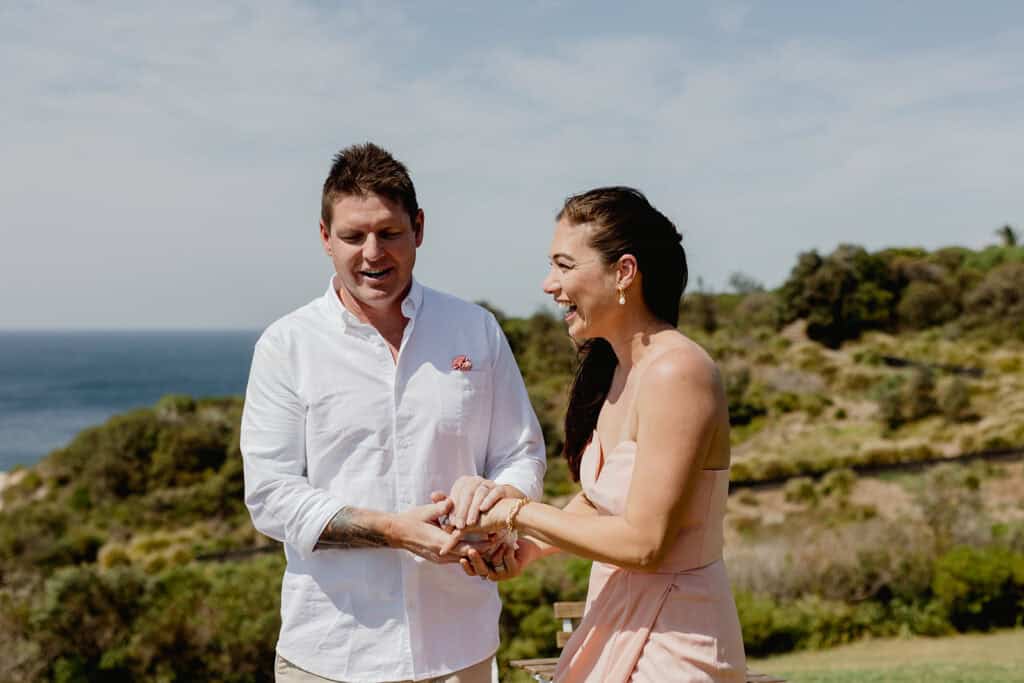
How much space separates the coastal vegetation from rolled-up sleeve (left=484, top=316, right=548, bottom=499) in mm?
1948

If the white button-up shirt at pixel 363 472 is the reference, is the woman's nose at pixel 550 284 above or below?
above

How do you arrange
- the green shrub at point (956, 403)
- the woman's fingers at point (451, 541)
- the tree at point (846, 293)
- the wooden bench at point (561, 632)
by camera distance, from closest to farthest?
the woman's fingers at point (451, 541) < the wooden bench at point (561, 632) < the green shrub at point (956, 403) < the tree at point (846, 293)

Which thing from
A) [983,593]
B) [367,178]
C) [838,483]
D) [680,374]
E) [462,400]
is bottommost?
[838,483]

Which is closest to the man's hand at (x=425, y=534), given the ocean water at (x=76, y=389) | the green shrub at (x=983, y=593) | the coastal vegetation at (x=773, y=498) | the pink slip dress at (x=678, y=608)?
the pink slip dress at (x=678, y=608)

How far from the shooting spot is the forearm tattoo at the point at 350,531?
299 cm

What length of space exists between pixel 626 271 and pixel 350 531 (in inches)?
44.9

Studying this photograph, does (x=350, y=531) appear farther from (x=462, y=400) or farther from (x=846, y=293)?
(x=846, y=293)

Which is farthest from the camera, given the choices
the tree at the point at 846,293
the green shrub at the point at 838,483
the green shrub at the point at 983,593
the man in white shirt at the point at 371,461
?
the tree at the point at 846,293

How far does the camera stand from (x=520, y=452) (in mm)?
3344

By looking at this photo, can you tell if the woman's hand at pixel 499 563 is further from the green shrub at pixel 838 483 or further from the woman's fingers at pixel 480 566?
the green shrub at pixel 838 483

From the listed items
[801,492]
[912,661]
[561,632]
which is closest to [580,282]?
[561,632]

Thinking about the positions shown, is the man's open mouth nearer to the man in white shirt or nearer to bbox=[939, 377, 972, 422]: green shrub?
the man in white shirt

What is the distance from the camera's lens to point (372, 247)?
3141mm

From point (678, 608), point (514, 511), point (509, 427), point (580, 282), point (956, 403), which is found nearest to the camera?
point (678, 608)
